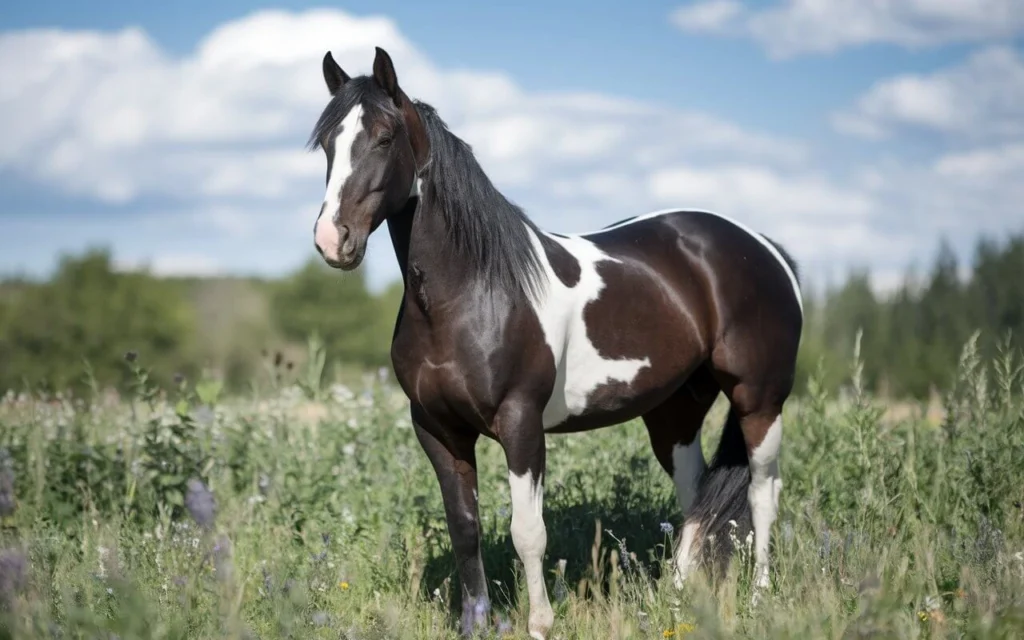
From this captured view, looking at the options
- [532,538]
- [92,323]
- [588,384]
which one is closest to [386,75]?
[588,384]

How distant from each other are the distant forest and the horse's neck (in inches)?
1262

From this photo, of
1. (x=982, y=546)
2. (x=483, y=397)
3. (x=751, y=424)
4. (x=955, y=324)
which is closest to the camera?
(x=483, y=397)

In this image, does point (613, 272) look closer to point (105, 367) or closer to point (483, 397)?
point (483, 397)

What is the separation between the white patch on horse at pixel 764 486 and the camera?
16.7 feet

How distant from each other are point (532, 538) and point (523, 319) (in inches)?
38.8

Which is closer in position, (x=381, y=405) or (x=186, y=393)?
(x=186, y=393)

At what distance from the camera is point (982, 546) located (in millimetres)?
4395

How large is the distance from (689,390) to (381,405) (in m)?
2.84

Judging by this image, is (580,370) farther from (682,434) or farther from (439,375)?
(682,434)

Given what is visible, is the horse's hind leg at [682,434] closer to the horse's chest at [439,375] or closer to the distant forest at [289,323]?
the horse's chest at [439,375]

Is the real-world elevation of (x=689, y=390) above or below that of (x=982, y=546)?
above

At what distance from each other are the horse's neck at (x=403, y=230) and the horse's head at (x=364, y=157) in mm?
90

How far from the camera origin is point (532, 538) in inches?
159

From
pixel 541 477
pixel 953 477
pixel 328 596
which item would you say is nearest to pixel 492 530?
pixel 328 596
